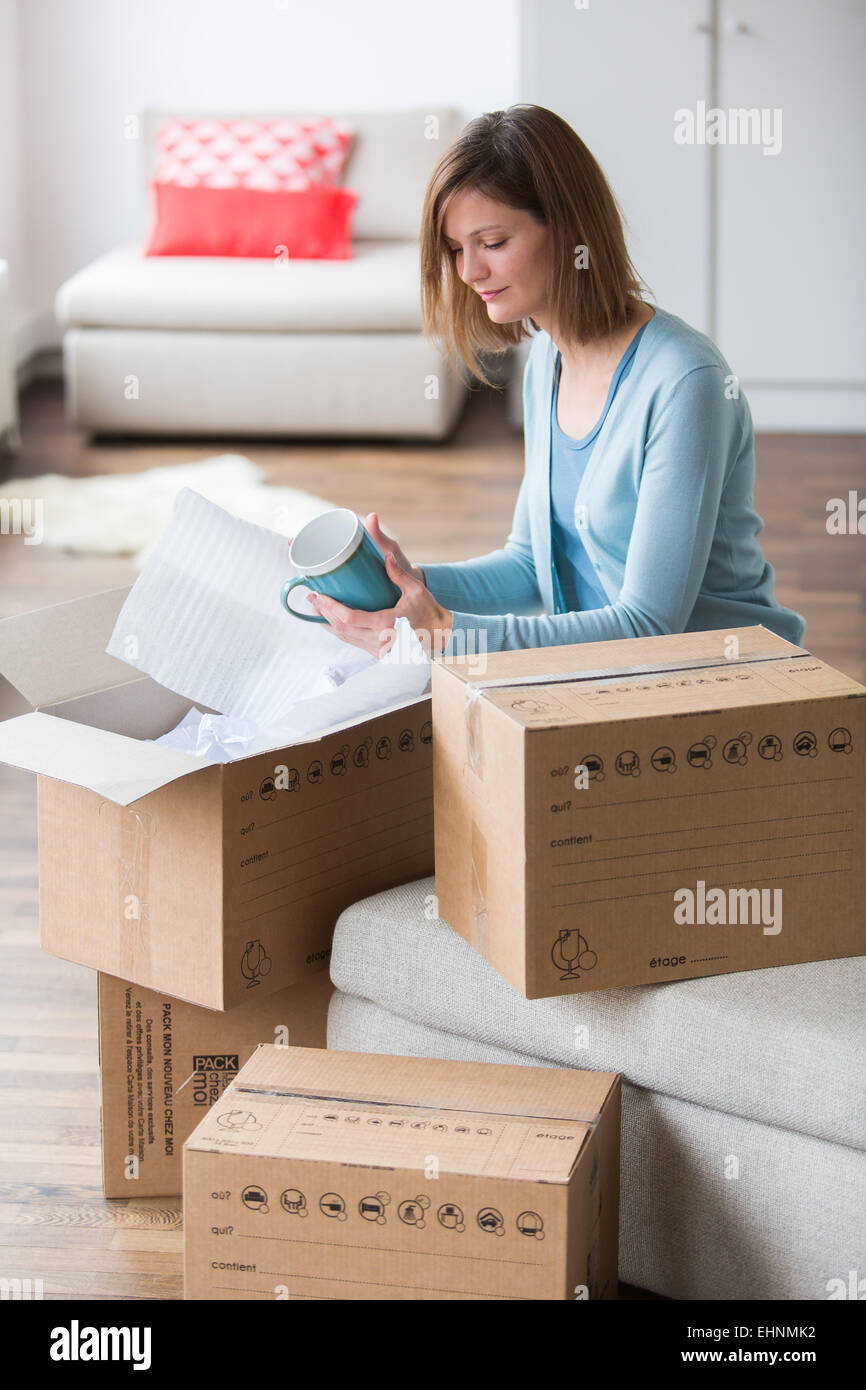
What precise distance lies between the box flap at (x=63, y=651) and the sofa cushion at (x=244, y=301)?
115 inches

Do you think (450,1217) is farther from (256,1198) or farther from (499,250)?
(499,250)

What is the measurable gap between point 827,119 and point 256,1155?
4107mm

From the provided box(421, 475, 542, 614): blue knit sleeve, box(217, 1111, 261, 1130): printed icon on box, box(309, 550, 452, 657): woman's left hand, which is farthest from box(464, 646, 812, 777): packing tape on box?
box(421, 475, 542, 614): blue knit sleeve

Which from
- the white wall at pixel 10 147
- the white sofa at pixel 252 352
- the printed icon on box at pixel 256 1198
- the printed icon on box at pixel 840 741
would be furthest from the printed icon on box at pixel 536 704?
the white wall at pixel 10 147

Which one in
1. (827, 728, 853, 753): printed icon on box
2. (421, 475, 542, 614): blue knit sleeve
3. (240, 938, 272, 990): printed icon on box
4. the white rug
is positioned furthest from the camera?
the white rug

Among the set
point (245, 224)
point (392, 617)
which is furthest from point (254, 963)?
point (245, 224)

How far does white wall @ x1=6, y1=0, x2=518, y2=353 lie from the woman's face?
3.77 m

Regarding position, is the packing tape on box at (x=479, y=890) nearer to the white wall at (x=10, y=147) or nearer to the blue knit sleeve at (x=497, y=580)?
the blue knit sleeve at (x=497, y=580)

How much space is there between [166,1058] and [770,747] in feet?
2.27

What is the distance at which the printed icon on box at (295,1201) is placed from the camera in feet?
4.16

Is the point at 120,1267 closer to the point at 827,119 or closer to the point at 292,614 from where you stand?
the point at 292,614

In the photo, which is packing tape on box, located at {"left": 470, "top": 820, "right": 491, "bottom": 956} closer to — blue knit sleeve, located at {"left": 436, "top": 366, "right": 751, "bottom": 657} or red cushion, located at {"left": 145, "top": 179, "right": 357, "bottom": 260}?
blue knit sleeve, located at {"left": 436, "top": 366, "right": 751, "bottom": 657}

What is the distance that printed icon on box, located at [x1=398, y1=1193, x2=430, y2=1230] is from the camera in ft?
4.08

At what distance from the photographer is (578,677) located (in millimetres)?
1357
